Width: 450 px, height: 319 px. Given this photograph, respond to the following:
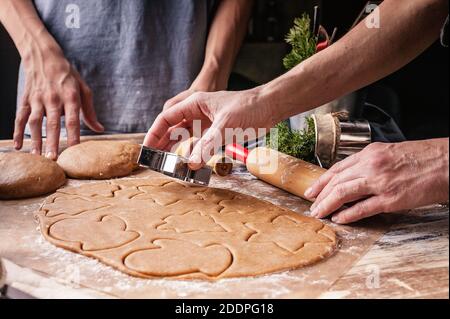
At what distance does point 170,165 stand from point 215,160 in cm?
29

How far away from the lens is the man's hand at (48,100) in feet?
6.38

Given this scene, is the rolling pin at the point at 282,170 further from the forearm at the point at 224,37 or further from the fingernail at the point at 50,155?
the fingernail at the point at 50,155

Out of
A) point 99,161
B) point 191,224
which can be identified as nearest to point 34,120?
point 99,161

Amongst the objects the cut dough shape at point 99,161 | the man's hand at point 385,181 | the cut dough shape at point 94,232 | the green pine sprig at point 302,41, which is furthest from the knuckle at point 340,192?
the cut dough shape at point 99,161

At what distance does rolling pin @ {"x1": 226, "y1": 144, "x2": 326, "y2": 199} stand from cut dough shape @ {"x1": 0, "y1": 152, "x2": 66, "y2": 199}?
2.11 ft

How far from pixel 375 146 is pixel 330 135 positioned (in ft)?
1.11

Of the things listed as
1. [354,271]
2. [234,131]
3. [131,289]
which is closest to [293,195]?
[234,131]

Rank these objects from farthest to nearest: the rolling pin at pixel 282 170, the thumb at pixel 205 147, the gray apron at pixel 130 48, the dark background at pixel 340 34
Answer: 1. the dark background at pixel 340 34
2. the gray apron at pixel 130 48
3. the rolling pin at pixel 282 170
4. the thumb at pixel 205 147

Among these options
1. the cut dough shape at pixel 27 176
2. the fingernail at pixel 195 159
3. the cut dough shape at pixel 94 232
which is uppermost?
the fingernail at pixel 195 159

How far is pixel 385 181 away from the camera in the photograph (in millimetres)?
1281

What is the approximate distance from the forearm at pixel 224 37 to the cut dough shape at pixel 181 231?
74 centimetres

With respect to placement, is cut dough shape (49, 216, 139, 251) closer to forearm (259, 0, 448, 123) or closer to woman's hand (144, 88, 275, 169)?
woman's hand (144, 88, 275, 169)

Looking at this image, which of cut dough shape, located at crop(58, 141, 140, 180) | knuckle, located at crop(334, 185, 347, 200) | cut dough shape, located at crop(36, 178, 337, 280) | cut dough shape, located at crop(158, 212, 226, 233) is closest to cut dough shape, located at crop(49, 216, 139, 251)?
cut dough shape, located at crop(36, 178, 337, 280)

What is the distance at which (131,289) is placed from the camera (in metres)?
1.03
